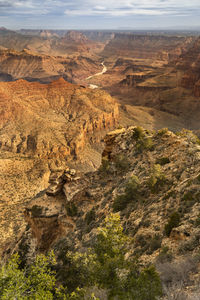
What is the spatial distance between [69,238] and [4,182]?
88.3 ft

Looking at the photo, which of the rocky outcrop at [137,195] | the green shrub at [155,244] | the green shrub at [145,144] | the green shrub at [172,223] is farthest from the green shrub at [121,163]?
the green shrub at [155,244]

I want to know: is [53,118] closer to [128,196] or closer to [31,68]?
[128,196]

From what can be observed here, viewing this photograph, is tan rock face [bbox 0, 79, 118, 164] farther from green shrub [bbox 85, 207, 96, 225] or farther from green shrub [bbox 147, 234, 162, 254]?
green shrub [bbox 147, 234, 162, 254]

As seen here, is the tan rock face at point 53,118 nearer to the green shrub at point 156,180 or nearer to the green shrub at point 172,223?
the green shrub at point 156,180

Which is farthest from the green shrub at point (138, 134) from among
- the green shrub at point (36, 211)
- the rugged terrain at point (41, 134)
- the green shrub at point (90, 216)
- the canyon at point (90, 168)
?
the rugged terrain at point (41, 134)

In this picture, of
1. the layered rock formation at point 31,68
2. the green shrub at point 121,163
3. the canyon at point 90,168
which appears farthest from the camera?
the layered rock formation at point 31,68

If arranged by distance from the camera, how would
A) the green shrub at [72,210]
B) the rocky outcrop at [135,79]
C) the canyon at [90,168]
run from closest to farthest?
the canyon at [90,168] → the green shrub at [72,210] → the rocky outcrop at [135,79]

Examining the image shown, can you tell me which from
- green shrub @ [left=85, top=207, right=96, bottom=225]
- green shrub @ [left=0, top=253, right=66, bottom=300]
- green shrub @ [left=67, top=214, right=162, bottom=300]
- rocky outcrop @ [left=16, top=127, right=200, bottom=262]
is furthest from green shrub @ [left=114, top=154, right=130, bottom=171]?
green shrub @ [left=0, top=253, right=66, bottom=300]

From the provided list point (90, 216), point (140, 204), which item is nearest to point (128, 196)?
point (140, 204)

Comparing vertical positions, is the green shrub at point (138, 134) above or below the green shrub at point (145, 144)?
above

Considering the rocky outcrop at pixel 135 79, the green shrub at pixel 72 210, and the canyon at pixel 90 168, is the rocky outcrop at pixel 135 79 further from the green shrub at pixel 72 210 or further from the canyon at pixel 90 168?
the green shrub at pixel 72 210

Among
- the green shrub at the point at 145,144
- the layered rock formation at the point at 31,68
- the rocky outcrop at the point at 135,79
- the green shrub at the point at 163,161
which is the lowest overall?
the green shrub at the point at 163,161

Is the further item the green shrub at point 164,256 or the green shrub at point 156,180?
the green shrub at point 156,180

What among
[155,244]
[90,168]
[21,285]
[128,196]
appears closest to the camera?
[21,285]
